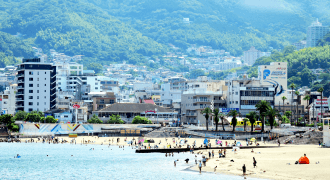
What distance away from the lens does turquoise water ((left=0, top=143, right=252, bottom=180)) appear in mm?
64312

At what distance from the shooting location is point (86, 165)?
7644 centimetres

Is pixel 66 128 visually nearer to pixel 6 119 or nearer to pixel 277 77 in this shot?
pixel 6 119

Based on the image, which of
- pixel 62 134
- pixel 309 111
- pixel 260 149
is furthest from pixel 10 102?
pixel 260 149

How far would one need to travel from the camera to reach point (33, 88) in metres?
162

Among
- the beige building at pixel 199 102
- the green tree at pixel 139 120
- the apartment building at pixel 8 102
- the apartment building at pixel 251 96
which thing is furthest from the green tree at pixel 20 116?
the apartment building at pixel 251 96

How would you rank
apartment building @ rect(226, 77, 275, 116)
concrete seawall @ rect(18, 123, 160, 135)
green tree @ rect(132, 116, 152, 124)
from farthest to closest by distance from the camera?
apartment building @ rect(226, 77, 275, 116) < green tree @ rect(132, 116, 152, 124) < concrete seawall @ rect(18, 123, 160, 135)

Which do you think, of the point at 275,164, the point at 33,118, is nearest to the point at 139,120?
the point at 33,118

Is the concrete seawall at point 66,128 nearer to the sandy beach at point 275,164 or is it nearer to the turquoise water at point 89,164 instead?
the turquoise water at point 89,164

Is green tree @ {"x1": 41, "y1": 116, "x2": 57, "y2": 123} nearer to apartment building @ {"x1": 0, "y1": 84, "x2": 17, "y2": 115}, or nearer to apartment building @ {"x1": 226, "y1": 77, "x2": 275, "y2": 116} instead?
apartment building @ {"x1": 0, "y1": 84, "x2": 17, "y2": 115}

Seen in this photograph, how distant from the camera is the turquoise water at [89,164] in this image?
64.3m

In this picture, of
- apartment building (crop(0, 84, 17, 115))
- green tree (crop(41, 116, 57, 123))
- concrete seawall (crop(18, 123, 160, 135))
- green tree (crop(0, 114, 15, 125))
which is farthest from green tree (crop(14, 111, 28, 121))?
apartment building (crop(0, 84, 17, 115))

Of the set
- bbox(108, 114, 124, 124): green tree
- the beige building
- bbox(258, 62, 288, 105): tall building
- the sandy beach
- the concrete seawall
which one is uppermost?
bbox(258, 62, 288, 105): tall building

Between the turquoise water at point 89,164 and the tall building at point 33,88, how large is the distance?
197 feet

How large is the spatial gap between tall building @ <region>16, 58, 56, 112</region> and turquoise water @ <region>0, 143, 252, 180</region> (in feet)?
197
